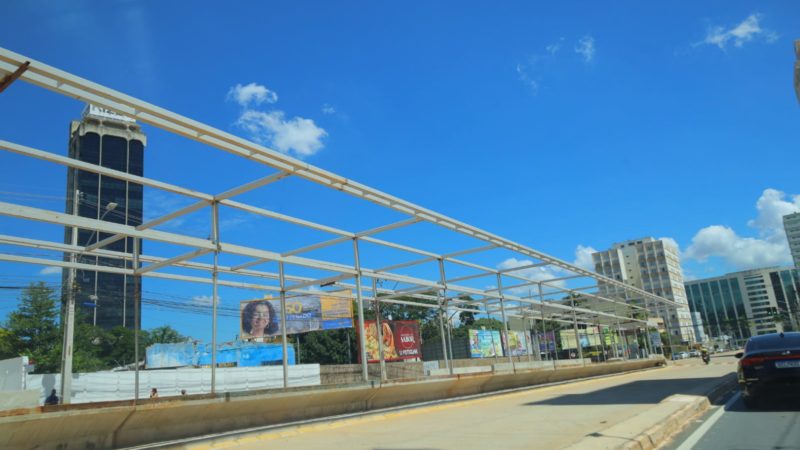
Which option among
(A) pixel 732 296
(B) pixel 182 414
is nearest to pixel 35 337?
(B) pixel 182 414

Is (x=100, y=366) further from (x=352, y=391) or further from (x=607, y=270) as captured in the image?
(x=607, y=270)

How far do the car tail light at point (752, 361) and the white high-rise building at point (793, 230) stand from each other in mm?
202111

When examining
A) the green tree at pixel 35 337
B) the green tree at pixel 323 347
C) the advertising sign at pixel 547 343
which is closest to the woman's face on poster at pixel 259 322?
the green tree at pixel 35 337

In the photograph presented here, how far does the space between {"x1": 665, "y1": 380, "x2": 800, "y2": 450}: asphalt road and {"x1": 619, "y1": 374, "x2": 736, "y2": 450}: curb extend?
0.15 m

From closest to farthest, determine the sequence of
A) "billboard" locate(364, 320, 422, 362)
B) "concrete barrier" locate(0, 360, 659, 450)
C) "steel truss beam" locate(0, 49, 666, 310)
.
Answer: "concrete barrier" locate(0, 360, 659, 450) → "steel truss beam" locate(0, 49, 666, 310) → "billboard" locate(364, 320, 422, 362)

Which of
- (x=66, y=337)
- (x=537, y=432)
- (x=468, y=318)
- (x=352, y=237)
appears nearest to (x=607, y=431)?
(x=537, y=432)

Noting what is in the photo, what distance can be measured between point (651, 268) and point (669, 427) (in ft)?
465

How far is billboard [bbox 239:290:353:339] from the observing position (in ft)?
118

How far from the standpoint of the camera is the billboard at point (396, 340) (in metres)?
41.8

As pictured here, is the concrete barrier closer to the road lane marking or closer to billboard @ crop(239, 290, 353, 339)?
the road lane marking

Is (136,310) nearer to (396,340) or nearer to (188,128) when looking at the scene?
(188,128)

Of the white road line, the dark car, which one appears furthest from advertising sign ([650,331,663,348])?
the dark car

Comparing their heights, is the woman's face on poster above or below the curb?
above

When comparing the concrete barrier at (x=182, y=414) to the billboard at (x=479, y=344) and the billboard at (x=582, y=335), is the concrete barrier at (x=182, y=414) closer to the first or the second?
the billboard at (x=582, y=335)
